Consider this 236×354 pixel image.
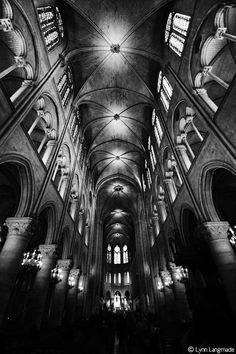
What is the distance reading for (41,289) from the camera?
927cm

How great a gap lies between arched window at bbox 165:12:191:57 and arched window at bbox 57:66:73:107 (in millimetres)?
7958

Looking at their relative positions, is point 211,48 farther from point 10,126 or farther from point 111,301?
point 111,301

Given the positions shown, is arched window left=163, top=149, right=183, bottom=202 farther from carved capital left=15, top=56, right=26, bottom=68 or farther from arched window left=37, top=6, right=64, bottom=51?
arched window left=37, top=6, right=64, bottom=51

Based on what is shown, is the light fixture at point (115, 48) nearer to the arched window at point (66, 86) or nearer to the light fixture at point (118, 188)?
the arched window at point (66, 86)

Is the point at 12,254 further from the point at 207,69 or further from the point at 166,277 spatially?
the point at 166,277

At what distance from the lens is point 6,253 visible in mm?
7367

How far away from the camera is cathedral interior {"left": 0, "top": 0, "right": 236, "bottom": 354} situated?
706cm

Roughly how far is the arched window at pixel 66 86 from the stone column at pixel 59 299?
39.6ft

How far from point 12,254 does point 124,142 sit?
18.2 meters

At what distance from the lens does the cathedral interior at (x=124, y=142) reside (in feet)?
23.2

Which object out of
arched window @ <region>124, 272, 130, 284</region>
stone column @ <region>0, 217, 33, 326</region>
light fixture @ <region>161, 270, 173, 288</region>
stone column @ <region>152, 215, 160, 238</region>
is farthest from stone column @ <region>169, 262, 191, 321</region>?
arched window @ <region>124, 272, 130, 284</region>

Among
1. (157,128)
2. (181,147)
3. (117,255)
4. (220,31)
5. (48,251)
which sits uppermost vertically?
(117,255)

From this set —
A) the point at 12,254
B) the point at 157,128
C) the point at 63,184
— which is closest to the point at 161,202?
the point at 157,128

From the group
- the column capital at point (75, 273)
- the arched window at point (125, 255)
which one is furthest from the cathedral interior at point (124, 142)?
the arched window at point (125, 255)
